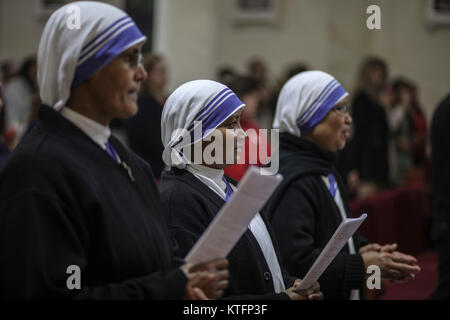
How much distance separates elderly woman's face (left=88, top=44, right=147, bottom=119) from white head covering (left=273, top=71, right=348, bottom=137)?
186 cm

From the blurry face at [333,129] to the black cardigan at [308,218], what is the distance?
2.3 inches

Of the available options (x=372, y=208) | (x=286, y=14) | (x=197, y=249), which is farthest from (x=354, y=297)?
(x=286, y=14)

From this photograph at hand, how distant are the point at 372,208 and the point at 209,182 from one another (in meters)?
4.06

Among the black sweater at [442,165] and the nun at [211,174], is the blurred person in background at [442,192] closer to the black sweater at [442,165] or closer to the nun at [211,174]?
the black sweater at [442,165]

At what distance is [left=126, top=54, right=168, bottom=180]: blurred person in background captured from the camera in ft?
23.4

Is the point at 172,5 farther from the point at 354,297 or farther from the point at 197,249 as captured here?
the point at 197,249

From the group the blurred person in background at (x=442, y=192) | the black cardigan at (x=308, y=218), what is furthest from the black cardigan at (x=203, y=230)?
the blurred person in background at (x=442, y=192)

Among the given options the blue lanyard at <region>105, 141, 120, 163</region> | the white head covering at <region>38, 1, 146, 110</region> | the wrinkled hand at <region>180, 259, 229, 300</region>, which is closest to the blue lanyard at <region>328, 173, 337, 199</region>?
the wrinkled hand at <region>180, 259, 229, 300</region>

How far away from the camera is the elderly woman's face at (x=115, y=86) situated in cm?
241

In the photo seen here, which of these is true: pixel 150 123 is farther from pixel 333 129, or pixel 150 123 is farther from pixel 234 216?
pixel 234 216

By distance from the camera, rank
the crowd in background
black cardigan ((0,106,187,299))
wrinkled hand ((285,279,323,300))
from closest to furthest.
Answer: black cardigan ((0,106,187,299)) < wrinkled hand ((285,279,323,300)) < the crowd in background

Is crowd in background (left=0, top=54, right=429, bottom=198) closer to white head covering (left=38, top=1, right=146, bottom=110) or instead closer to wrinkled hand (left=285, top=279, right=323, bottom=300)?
wrinkled hand (left=285, top=279, right=323, bottom=300)
